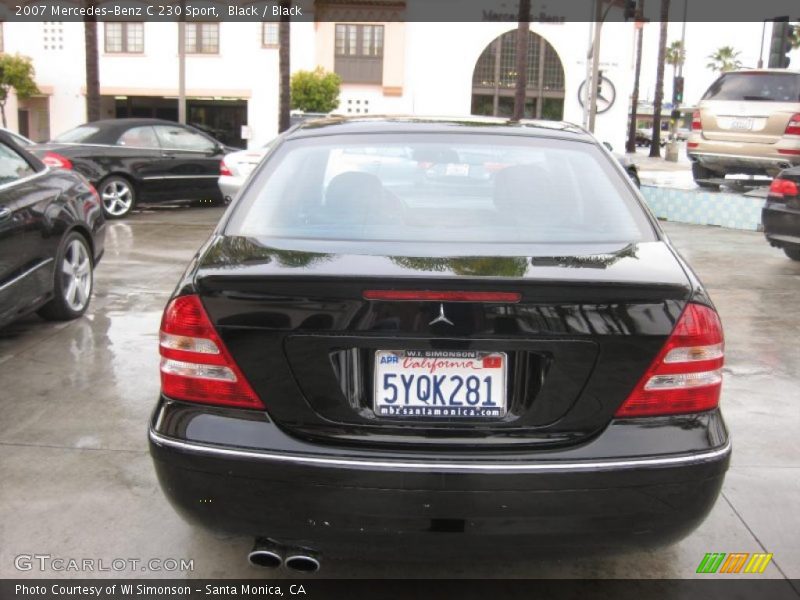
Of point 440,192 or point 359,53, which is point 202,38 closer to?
point 359,53

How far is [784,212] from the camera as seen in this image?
8.52 m

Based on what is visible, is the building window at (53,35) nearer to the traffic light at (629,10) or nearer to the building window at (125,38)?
the building window at (125,38)

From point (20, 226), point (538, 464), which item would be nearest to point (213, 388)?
point (538, 464)

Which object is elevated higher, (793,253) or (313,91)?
(313,91)

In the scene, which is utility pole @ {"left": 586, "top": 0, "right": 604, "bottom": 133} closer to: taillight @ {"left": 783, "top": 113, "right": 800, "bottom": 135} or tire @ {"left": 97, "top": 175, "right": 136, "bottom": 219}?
taillight @ {"left": 783, "top": 113, "right": 800, "bottom": 135}

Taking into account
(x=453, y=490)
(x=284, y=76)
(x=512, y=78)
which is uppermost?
(x=512, y=78)

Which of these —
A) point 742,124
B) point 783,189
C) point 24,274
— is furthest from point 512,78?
point 24,274

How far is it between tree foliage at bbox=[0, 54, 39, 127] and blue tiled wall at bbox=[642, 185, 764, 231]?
28586 mm

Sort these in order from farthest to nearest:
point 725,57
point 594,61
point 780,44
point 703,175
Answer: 1. point 725,57
2. point 594,61
3. point 703,175
4. point 780,44

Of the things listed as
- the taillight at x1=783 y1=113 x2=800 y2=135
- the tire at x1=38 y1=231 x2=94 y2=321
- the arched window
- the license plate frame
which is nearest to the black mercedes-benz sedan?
the tire at x1=38 y1=231 x2=94 y2=321

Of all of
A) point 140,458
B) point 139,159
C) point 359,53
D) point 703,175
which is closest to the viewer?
point 140,458

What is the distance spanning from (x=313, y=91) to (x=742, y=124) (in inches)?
862

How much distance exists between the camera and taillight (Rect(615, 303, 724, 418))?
8.11 ft

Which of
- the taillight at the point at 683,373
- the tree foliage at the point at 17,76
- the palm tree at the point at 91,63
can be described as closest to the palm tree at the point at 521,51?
the palm tree at the point at 91,63
